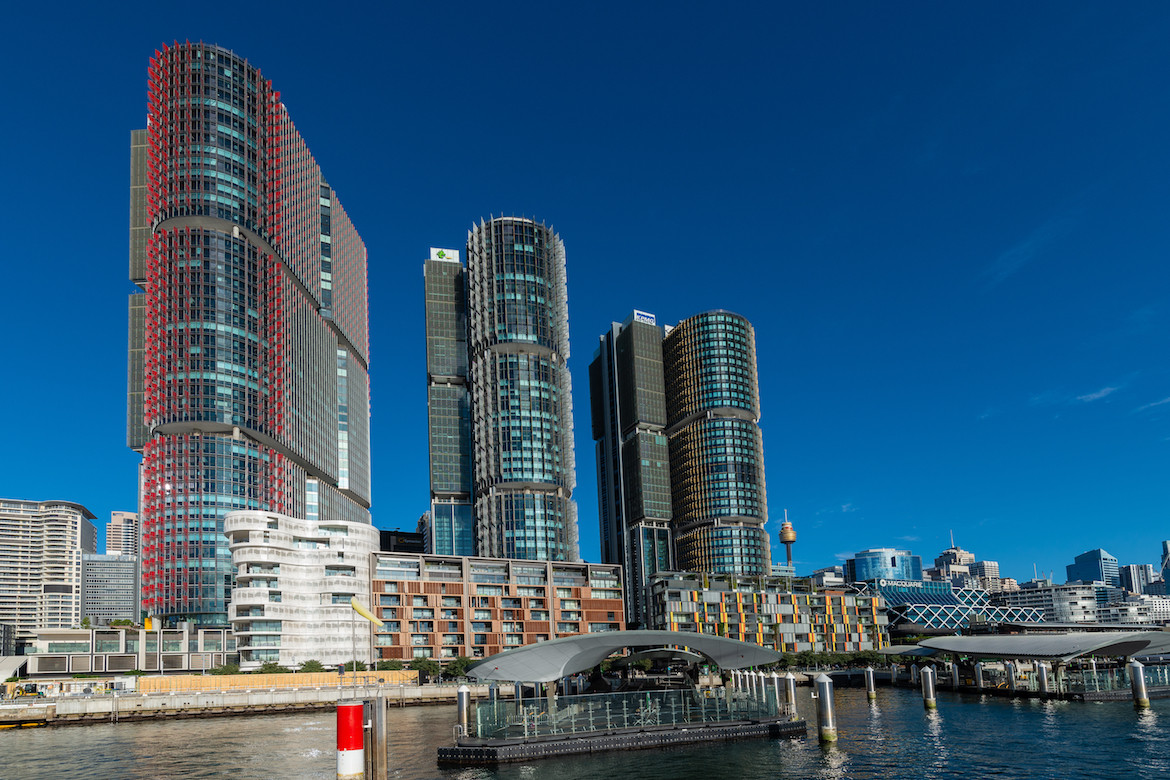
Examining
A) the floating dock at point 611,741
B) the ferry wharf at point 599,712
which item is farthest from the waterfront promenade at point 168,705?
the floating dock at point 611,741

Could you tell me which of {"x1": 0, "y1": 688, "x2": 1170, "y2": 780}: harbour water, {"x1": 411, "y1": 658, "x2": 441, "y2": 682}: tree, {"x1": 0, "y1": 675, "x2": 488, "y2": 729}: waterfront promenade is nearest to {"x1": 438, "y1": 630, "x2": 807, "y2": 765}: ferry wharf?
{"x1": 0, "y1": 688, "x2": 1170, "y2": 780}: harbour water

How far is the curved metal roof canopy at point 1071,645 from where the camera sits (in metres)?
104

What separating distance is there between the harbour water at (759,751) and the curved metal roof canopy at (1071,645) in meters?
6.04

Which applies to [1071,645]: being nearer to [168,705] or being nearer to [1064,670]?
[1064,670]

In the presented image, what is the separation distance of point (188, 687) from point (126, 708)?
14.5 m

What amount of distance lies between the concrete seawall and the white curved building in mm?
40018

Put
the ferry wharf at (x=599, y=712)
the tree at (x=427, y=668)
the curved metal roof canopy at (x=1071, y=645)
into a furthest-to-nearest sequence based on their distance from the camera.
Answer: the tree at (x=427, y=668)
the curved metal roof canopy at (x=1071, y=645)
the ferry wharf at (x=599, y=712)

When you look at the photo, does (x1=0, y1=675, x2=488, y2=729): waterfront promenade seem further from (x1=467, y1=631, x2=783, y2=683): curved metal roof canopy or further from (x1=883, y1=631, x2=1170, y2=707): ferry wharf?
(x1=883, y1=631, x2=1170, y2=707): ferry wharf

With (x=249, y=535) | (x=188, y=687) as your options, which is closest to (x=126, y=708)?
(x=188, y=687)

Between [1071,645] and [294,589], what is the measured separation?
126460 millimetres

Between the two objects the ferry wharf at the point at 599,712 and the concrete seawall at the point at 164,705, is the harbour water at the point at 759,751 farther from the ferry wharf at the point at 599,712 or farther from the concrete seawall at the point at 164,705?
the concrete seawall at the point at 164,705

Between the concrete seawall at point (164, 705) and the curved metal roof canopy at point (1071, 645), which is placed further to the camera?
the concrete seawall at point (164, 705)

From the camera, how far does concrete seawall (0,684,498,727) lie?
11500 cm

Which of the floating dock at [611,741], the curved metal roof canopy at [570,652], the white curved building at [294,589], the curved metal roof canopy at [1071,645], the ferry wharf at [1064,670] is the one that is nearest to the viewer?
the floating dock at [611,741]
